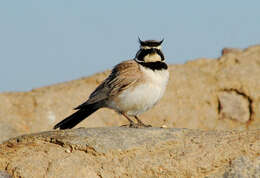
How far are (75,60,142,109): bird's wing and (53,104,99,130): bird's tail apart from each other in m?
0.32

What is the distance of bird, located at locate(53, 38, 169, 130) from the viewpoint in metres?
9.96

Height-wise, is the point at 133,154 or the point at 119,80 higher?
the point at 119,80

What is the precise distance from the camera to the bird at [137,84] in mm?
9961

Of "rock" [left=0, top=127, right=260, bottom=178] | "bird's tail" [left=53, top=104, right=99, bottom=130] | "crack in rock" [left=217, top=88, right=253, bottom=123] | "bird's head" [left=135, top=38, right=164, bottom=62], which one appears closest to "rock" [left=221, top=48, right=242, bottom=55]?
"crack in rock" [left=217, top=88, right=253, bottom=123]

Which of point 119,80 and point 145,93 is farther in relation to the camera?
Result: point 119,80

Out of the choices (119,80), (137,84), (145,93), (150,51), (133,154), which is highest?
(150,51)

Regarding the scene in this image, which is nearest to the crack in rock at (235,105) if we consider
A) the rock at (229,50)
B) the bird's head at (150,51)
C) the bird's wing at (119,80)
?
the rock at (229,50)

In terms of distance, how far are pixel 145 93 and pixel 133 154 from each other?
216cm

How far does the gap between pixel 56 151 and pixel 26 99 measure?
8003 millimetres

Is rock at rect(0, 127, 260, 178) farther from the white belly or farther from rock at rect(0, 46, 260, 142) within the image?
rock at rect(0, 46, 260, 142)

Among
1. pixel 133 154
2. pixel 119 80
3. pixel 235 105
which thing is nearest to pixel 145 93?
pixel 119 80

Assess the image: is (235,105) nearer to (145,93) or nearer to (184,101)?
(184,101)

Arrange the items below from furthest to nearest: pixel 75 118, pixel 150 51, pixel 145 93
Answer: pixel 75 118 < pixel 150 51 < pixel 145 93

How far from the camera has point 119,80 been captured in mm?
10281
